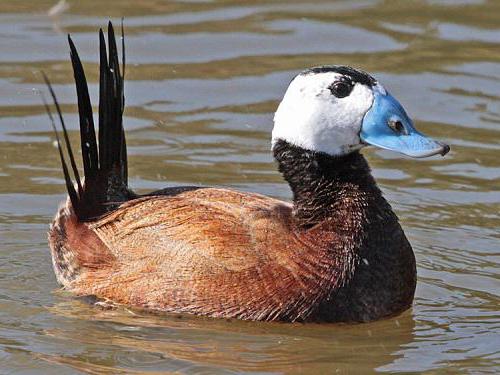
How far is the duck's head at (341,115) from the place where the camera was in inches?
292

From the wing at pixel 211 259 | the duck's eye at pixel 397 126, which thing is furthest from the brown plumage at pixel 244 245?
the duck's eye at pixel 397 126

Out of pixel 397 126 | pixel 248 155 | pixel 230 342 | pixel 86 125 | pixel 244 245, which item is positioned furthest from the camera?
pixel 248 155

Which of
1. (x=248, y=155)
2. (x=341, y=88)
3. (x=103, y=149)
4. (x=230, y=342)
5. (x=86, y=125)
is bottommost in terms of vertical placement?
(x=230, y=342)

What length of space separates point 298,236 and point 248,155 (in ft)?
9.14

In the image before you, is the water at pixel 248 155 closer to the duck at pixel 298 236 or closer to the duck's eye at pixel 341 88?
the duck at pixel 298 236

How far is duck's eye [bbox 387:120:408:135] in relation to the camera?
24.4 ft

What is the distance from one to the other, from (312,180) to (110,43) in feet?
4.23

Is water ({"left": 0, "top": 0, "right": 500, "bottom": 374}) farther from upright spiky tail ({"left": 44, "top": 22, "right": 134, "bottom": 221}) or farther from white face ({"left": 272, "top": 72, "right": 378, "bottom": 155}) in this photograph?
white face ({"left": 272, "top": 72, "right": 378, "bottom": 155})

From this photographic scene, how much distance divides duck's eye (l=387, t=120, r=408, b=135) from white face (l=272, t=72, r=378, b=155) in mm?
142

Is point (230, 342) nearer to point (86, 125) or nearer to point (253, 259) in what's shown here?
point (253, 259)

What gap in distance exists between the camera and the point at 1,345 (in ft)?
23.5

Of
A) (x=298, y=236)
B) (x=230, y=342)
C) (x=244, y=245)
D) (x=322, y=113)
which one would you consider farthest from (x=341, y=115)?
(x=230, y=342)

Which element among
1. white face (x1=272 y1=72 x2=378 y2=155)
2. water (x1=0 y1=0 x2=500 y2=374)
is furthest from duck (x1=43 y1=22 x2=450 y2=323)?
water (x1=0 y1=0 x2=500 y2=374)

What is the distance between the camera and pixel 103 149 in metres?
7.96
